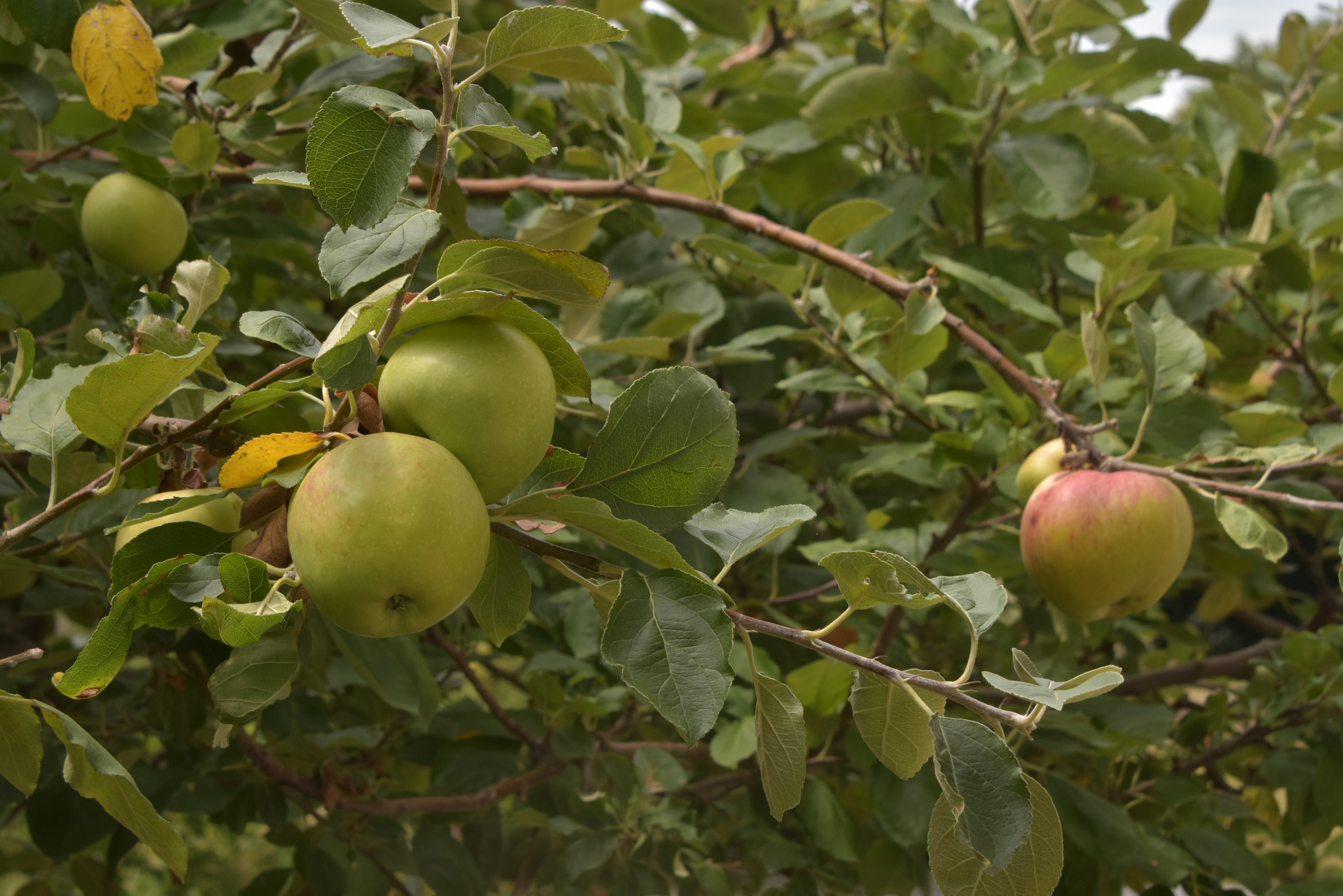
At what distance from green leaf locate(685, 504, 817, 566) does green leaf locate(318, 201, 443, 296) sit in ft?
0.69

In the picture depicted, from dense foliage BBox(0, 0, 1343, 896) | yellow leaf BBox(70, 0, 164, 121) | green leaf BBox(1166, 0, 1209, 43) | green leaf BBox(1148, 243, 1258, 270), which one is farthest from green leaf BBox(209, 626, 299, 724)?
green leaf BBox(1166, 0, 1209, 43)

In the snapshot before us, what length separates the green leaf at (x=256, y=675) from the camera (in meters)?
0.49

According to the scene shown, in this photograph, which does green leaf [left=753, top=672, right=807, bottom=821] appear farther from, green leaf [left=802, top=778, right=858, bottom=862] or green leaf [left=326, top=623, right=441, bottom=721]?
green leaf [left=802, top=778, right=858, bottom=862]

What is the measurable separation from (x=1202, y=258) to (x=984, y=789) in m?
0.82

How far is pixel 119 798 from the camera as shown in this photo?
52 cm

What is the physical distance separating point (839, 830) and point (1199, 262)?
76 cm

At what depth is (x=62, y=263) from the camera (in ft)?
3.72

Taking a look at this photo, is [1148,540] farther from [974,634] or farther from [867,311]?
[867,311]

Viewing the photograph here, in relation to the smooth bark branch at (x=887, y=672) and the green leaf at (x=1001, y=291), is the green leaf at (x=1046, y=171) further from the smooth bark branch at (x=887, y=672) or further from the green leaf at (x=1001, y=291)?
the smooth bark branch at (x=887, y=672)

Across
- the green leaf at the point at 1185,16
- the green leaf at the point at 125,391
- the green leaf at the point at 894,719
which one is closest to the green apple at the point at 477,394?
the green leaf at the point at 125,391

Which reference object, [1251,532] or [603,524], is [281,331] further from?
[1251,532]

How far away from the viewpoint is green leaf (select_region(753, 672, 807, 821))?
21.0 inches

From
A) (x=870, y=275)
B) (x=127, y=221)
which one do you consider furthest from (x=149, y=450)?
(x=870, y=275)

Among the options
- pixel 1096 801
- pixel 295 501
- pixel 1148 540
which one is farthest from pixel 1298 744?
pixel 295 501
